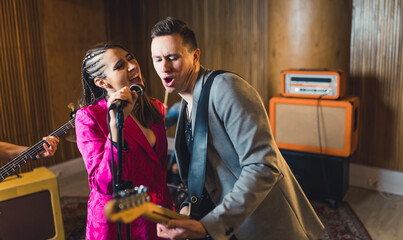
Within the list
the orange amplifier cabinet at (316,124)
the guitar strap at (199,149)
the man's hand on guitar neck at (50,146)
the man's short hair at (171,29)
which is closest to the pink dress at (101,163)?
the guitar strap at (199,149)

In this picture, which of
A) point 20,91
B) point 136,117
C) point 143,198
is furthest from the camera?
point 20,91

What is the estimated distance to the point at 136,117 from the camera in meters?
1.61

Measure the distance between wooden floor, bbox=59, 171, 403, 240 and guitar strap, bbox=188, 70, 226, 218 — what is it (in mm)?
2141

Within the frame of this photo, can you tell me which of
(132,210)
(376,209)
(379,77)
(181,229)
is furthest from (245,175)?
(379,77)

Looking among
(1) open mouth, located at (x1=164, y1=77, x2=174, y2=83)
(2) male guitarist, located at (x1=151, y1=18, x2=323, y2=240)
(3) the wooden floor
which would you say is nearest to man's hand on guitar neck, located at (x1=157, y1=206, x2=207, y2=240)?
(2) male guitarist, located at (x1=151, y1=18, x2=323, y2=240)

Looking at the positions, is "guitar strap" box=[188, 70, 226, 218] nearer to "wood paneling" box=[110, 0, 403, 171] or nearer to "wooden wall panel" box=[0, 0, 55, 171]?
"wood paneling" box=[110, 0, 403, 171]

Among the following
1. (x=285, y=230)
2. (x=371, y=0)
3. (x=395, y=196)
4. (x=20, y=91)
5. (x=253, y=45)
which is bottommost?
(x=395, y=196)

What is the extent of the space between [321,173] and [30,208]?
96.7 inches

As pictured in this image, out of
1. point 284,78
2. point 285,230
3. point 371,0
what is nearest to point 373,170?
point 284,78

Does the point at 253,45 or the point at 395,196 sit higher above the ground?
the point at 253,45

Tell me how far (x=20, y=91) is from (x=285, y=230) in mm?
3660

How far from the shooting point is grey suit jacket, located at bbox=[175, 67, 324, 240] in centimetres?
117

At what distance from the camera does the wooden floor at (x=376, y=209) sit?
293cm

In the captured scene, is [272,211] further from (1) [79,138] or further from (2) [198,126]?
(1) [79,138]
